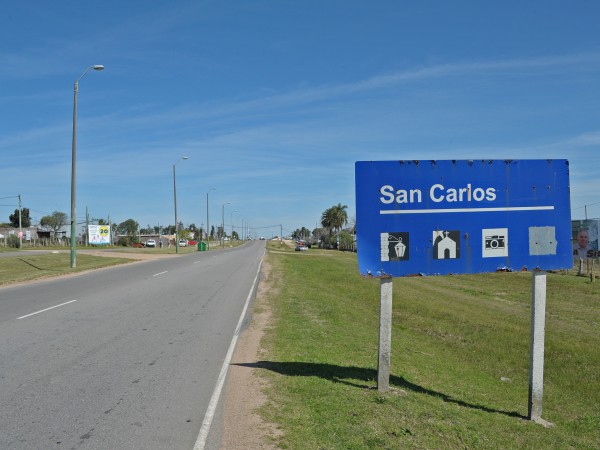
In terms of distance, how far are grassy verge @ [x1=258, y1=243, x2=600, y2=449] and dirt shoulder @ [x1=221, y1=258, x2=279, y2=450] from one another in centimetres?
16

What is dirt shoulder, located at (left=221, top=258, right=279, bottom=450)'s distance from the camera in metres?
5.16

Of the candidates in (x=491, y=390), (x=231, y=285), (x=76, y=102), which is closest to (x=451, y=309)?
(x=231, y=285)

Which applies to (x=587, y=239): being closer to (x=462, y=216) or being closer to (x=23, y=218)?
(x=462, y=216)

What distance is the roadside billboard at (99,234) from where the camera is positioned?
261 ft

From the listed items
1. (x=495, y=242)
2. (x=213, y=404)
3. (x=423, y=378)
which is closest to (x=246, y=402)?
(x=213, y=404)

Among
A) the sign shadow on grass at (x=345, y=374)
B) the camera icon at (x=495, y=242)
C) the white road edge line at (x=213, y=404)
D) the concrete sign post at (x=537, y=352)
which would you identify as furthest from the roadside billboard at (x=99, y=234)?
the concrete sign post at (x=537, y=352)

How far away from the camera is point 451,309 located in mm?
20516

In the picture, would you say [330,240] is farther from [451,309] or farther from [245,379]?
[245,379]

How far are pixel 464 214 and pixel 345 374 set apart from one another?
2850 mm

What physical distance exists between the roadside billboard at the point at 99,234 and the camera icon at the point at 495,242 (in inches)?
3094

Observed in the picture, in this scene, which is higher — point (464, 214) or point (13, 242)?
point (464, 214)

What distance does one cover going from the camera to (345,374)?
8.05 meters

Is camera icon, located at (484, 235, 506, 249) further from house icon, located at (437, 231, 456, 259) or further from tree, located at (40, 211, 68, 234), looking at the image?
tree, located at (40, 211, 68, 234)

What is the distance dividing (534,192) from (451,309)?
13.7 m
